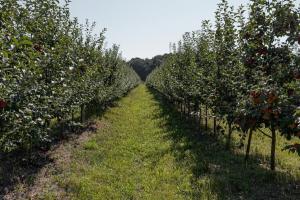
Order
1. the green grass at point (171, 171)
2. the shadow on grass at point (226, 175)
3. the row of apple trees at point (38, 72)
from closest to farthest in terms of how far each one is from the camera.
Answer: the row of apple trees at point (38, 72) → the shadow on grass at point (226, 175) → the green grass at point (171, 171)

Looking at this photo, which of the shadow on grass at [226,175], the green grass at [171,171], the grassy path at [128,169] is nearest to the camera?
the shadow on grass at [226,175]

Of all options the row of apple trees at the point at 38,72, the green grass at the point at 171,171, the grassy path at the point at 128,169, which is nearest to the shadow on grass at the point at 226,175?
the green grass at the point at 171,171

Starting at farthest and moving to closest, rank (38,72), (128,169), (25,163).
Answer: (128,169)
(25,163)
(38,72)

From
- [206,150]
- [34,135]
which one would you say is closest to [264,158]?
[206,150]

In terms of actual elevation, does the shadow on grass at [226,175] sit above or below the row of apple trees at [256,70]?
below

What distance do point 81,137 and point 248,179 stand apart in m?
7.53

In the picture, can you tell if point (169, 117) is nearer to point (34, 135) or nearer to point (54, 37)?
point (54, 37)

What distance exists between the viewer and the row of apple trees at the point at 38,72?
579 centimetres

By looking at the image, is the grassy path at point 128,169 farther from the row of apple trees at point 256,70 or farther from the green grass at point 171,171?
the row of apple trees at point 256,70

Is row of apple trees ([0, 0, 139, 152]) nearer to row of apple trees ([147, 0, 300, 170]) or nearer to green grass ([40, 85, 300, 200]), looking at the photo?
green grass ([40, 85, 300, 200])

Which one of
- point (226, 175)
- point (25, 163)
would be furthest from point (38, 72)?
point (226, 175)

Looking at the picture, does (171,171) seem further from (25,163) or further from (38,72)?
(38,72)

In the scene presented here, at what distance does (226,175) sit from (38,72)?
562cm

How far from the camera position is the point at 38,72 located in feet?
21.0
